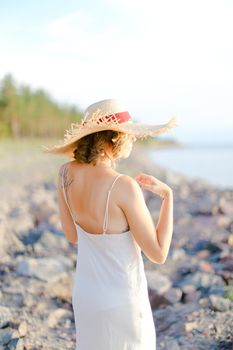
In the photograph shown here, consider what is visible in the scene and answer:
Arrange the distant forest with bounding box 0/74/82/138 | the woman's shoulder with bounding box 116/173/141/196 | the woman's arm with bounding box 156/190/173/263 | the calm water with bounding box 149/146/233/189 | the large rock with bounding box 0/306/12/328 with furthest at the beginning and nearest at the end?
the distant forest with bounding box 0/74/82/138
the calm water with bounding box 149/146/233/189
the large rock with bounding box 0/306/12/328
the woman's arm with bounding box 156/190/173/263
the woman's shoulder with bounding box 116/173/141/196

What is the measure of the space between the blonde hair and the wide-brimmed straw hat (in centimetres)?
4

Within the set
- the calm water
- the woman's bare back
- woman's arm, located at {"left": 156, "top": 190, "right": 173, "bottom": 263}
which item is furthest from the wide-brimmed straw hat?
the calm water

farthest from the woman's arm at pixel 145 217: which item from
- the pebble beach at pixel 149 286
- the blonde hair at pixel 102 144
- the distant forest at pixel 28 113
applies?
the distant forest at pixel 28 113

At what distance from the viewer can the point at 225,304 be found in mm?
5309

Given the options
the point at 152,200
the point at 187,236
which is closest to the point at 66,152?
the point at 187,236

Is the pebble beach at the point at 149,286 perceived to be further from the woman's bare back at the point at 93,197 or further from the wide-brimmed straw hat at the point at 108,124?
the wide-brimmed straw hat at the point at 108,124

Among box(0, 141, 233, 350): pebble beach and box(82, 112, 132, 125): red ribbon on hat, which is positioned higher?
box(82, 112, 132, 125): red ribbon on hat

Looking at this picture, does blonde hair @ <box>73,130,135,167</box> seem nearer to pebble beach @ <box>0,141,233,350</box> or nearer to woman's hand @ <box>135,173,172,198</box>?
woman's hand @ <box>135,173,172,198</box>

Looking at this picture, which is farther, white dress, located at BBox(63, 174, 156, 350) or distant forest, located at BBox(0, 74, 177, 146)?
distant forest, located at BBox(0, 74, 177, 146)

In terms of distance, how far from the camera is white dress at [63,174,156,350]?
313cm

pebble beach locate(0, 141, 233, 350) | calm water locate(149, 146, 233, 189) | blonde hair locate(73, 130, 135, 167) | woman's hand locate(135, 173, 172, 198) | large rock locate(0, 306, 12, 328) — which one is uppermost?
blonde hair locate(73, 130, 135, 167)

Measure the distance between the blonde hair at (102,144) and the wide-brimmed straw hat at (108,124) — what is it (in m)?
0.04

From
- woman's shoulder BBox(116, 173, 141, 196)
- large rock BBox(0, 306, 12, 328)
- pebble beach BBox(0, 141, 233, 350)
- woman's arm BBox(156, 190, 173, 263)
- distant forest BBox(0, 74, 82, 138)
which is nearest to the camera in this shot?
woman's shoulder BBox(116, 173, 141, 196)

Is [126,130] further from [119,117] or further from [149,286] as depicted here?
[149,286]
